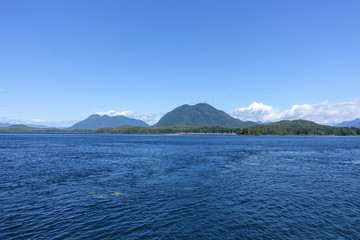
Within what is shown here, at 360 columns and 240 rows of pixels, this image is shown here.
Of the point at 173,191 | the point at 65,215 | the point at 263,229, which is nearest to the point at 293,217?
the point at 263,229

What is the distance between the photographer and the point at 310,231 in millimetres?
20500

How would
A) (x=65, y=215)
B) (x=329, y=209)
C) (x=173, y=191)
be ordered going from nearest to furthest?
(x=65, y=215) < (x=329, y=209) < (x=173, y=191)

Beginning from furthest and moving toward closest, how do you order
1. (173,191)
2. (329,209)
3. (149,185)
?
(149,185) → (173,191) → (329,209)

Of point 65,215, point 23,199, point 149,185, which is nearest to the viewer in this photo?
point 65,215

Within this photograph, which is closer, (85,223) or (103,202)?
(85,223)

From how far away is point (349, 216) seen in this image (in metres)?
24.0

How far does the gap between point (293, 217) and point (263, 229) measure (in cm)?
470

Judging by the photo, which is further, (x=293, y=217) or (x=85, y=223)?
(x=293, y=217)

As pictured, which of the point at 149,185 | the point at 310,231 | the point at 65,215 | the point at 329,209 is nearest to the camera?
the point at 310,231

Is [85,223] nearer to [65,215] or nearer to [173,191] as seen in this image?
[65,215]

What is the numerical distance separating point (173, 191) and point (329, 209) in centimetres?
1781

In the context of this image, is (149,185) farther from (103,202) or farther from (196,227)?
(196,227)

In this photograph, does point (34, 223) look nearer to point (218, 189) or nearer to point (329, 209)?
point (218, 189)

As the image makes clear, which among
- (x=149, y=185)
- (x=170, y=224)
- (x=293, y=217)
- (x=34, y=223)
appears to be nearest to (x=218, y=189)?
(x=149, y=185)
